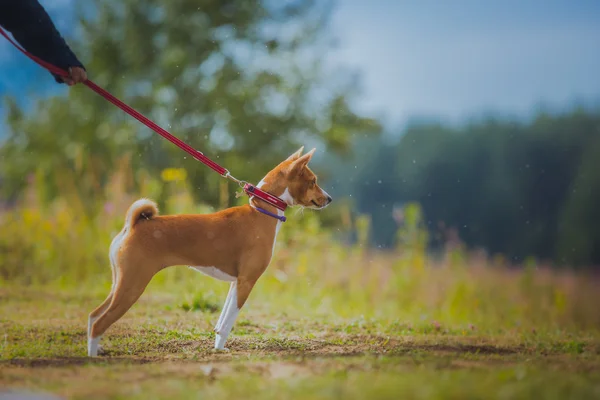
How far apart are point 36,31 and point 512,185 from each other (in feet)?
55.2

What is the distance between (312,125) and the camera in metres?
14.6

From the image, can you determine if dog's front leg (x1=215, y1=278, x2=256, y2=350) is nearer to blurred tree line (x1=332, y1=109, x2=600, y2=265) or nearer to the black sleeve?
the black sleeve

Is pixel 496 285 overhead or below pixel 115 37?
below

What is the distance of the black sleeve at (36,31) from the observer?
5.08 metres

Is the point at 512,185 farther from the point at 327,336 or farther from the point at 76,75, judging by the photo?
the point at 76,75

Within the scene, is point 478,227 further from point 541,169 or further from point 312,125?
point 312,125

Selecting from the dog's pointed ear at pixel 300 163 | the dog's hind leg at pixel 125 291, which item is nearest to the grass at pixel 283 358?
the dog's hind leg at pixel 125 291

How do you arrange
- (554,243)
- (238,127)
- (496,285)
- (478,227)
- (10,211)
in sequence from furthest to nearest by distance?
1. (478,227)
2. (554,243)
3. (238,127)
4. (10,211)
5. (496,285)

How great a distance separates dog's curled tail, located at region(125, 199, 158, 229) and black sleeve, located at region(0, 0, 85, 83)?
4.48 feet

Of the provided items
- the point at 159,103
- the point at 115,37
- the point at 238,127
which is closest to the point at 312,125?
the point at 238,127

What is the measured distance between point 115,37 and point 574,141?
12477 mm

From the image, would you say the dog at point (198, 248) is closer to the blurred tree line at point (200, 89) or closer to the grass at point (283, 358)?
the grass at point (283, 358)

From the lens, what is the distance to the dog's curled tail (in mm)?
4504

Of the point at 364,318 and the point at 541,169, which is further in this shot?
the point at 541,169
